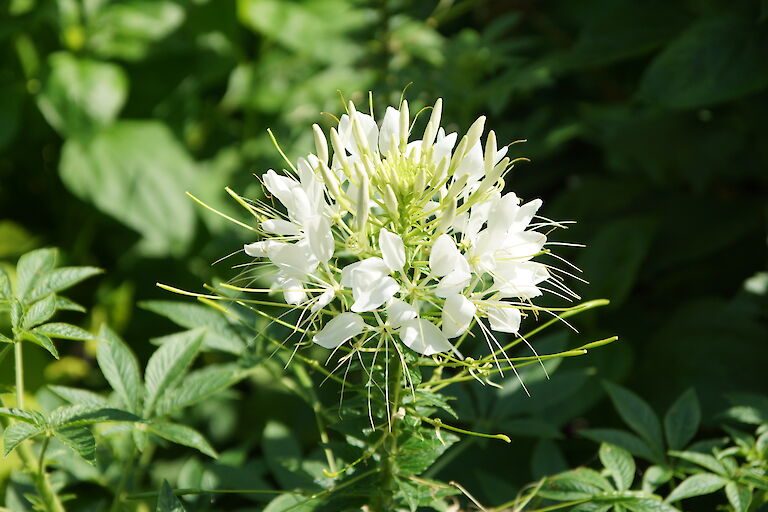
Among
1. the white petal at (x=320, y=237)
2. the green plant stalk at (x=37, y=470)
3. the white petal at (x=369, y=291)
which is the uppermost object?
the white petal at (x=320, y=237)

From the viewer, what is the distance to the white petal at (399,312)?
737 millimetres

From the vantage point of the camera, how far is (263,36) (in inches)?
82.1

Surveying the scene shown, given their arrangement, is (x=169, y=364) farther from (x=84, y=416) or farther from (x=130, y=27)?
(x=130, y=27)

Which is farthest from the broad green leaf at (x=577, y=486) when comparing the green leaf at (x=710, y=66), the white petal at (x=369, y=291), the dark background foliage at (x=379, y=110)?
the green leaf at (x=710, y=66)

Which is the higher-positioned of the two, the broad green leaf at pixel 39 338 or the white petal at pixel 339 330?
the white petal at pixel 339 330

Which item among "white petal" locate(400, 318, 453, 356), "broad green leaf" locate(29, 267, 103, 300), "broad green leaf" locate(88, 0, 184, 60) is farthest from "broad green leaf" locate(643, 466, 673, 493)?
"broad green leaf" locate(88, 0, 184, 60)

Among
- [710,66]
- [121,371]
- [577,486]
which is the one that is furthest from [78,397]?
[710,66]

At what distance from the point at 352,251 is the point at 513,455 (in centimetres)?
81

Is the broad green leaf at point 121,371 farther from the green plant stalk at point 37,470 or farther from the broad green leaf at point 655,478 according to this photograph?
the broad green leaf at point 655,478

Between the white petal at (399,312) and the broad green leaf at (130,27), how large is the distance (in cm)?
138

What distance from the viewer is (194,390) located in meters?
0.96

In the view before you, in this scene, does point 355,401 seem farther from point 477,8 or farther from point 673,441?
point 477,8

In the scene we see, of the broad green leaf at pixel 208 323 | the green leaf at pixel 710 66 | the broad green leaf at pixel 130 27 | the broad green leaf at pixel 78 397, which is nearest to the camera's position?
the broad green leaf at pixel 78 397

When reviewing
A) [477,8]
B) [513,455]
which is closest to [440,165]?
[513,455]
